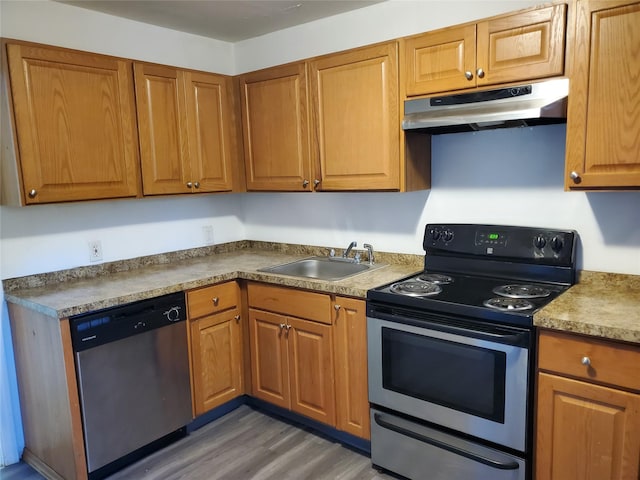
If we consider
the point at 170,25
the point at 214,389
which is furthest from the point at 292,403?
the point at 170,25

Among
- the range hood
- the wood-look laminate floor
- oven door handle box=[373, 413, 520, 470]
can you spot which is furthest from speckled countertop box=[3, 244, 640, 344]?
the wood-look laminate floor

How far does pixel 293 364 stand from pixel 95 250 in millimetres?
1301

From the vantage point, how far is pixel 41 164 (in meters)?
2.20

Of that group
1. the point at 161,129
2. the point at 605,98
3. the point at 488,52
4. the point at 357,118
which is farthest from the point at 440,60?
the point at 161,129

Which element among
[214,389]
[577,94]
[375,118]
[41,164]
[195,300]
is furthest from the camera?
[214,389]

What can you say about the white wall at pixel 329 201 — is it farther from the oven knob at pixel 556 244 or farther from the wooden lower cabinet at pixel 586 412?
the wooden lower cabinet at pixel 586 412

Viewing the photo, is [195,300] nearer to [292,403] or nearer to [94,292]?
[94,292]

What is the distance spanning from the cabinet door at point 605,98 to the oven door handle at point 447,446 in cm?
112

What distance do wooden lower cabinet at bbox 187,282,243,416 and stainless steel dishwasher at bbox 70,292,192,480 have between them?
7cm

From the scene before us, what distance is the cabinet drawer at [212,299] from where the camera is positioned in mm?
2529

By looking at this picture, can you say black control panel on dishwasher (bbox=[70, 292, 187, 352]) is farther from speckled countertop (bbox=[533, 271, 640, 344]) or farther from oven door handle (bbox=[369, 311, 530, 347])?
speckled countertop (bbox=[533, 271, 640, 344])

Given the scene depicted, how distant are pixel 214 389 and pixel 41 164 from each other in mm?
1484

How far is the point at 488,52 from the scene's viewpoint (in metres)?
1.99

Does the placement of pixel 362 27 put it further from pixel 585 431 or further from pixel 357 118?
pixel 585 431
